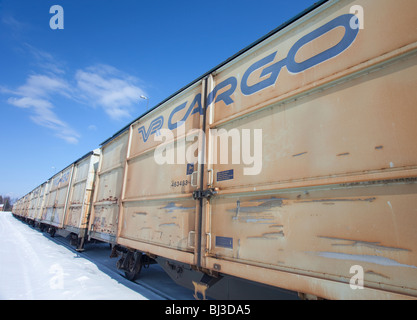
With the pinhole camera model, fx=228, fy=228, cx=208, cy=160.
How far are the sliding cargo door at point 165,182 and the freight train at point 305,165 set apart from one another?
3 cm

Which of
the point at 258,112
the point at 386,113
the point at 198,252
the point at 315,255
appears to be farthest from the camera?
the point at 198,252

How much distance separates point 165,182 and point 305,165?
7.84 ft

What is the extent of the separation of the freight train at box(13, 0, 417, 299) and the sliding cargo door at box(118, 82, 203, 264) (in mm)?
32

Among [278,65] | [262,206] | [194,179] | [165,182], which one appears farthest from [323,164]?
[165,182]

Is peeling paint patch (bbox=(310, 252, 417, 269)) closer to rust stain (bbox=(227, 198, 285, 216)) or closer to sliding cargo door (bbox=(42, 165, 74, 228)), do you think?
rust stain (bbox=(227, 198, 285, 216))

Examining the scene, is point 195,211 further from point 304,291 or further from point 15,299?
point 15,299

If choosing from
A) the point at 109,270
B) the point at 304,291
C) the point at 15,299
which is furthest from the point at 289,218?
the point at 109,270

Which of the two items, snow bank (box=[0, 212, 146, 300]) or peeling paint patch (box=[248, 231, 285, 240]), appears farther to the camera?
snow bank (box=[0, 212, 146, 300])

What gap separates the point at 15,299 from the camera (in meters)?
3.52

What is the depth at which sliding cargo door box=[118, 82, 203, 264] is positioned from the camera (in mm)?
3273

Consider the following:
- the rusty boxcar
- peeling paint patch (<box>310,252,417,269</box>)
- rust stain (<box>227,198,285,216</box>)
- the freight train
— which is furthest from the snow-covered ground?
peeling paint patch (<box>310,252,417,269</box>)

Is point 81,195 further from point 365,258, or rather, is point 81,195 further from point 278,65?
point 365,258

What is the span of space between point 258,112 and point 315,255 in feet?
5.06

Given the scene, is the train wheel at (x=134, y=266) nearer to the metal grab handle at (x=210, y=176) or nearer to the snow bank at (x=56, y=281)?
the snow bank at (x=56, y=281)
